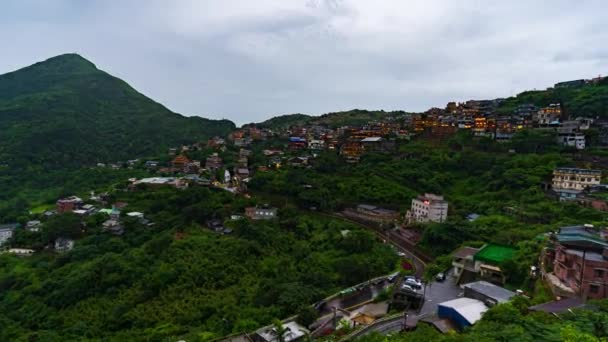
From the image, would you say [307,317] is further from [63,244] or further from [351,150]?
[351,150]

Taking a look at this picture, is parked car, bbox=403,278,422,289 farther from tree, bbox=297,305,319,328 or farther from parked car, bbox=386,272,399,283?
tree, bbox=297,305,319,328

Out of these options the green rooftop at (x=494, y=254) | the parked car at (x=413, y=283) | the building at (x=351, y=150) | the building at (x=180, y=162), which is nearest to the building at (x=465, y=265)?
the green rooftop at (x=494, y=254)

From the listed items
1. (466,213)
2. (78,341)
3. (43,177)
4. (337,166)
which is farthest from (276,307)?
(43,177)

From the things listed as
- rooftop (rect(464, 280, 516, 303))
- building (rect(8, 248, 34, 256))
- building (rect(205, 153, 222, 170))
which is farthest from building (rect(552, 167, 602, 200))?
building (rect(8, 248, 34, 256))

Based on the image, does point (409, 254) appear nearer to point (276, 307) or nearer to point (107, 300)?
point (276, 307)

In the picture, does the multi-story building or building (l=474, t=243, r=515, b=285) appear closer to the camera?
building (l=474, t=243, r=515, b=285)

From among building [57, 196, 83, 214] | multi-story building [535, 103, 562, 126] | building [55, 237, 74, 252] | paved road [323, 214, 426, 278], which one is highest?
multi-story building [535, 103, 562, 126]

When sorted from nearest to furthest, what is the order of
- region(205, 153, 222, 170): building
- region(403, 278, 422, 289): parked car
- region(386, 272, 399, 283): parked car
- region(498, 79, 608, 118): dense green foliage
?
region(403, 278, 422, 289): parked car → region(386, 272, 399, 283): parked car → region(498, 79, 608, 118): dense green foliage → region(205, 153, 222, 170): building
